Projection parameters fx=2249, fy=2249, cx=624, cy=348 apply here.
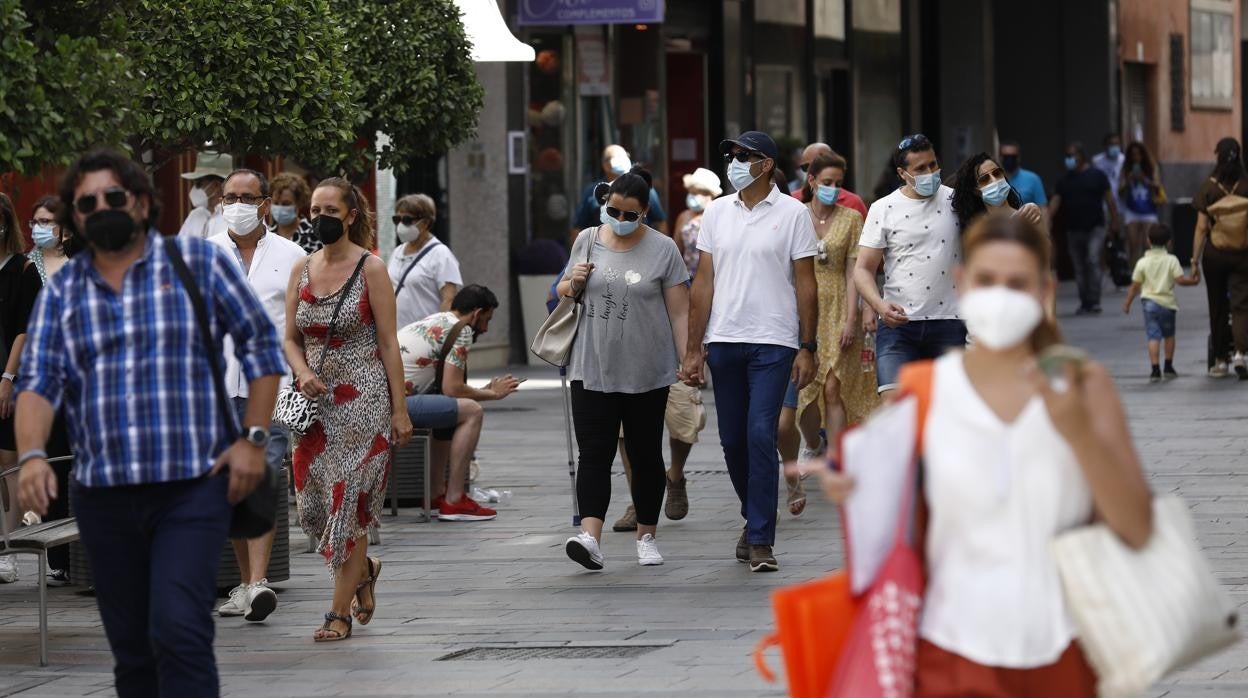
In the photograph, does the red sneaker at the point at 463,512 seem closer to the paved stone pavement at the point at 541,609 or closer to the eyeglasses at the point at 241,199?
the paved stone pavement at the point at 541,609

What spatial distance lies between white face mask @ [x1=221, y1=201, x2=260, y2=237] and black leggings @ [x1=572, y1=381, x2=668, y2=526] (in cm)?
162

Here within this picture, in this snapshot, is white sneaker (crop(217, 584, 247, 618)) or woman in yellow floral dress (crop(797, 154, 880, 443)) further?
woman in yellow floral dress (crop(797, 154, 880, 443))

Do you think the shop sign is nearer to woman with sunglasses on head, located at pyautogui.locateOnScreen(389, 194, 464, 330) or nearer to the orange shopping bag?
woman with sunglasses on head, located at pyautogui.locateOnScreen(389, 194, 464, 330)

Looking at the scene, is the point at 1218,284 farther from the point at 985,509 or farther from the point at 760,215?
the point at 985,509

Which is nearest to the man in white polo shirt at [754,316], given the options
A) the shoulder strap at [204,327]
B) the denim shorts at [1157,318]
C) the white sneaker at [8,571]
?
the white sneaker at [8,571]

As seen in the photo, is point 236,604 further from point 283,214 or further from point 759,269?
point 759,269

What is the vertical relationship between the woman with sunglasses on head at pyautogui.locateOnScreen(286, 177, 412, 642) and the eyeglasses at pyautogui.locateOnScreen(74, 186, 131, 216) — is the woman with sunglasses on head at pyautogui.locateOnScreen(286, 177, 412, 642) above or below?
below

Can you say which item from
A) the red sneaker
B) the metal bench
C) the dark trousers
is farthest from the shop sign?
the dark trousers

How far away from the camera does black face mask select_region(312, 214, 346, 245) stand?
844 cm

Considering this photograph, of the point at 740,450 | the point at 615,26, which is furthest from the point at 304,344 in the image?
the point at 615,26

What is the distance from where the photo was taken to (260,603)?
347 inches

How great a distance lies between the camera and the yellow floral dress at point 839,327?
38.9 ft

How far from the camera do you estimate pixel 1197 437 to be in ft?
48.7

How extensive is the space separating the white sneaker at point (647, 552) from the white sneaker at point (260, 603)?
192 centimetres
